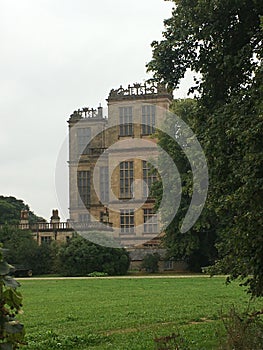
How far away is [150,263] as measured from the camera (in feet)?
139

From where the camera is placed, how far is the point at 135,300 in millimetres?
19641

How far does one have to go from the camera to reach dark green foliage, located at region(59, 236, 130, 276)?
132 ft

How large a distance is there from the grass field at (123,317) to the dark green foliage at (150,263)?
61.2 feet

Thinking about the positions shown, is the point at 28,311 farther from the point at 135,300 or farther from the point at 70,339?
the point at 70,339

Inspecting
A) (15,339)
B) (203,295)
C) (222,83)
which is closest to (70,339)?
(222,83)

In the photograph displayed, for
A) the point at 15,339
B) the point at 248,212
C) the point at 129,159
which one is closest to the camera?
the point at 15,339

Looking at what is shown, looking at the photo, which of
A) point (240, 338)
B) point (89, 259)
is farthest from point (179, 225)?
point (240, 338)

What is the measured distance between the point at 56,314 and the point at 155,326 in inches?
151

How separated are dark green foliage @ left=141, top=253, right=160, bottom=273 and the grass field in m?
18.7

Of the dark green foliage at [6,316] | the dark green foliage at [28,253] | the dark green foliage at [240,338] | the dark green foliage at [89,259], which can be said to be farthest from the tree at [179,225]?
the dark green foliage at [6,316]

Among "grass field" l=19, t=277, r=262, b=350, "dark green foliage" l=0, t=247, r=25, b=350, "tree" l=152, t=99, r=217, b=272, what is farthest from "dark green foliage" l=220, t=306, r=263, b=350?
"tree" l=152, t=99, r=217, b=272

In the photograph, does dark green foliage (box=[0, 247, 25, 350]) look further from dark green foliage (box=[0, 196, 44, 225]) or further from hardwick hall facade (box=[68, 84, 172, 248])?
dark green foliage (box=[0, 196, 44, 225])

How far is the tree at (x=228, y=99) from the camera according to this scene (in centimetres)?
915

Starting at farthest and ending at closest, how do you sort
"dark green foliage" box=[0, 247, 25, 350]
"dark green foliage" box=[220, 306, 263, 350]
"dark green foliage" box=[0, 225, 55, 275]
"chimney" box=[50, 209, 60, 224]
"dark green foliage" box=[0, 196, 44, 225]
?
"dark green foliage" box=[0, 196, 44, 225] < "chimney" box=[50, 209, 60, 224] < "dark green foliage" box=[0, 225, 55, 275] < "dark green foliage" box=[220, 306, 263, 350] < "dark green foliage" box=[0, 247, 25, 350]
